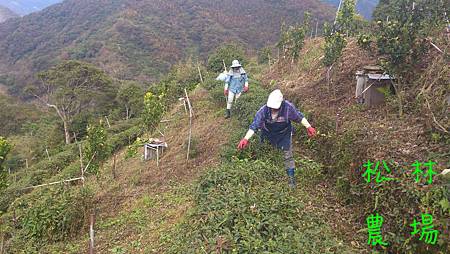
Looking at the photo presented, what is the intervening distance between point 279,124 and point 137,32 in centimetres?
5899

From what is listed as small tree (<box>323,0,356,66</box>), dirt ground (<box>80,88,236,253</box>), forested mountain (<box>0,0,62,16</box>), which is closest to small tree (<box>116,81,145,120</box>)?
dirt ground (<box>80,88,236,253</box>)

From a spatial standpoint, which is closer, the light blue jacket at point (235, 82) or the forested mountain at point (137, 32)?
the light blue jacket at point (235, 82)

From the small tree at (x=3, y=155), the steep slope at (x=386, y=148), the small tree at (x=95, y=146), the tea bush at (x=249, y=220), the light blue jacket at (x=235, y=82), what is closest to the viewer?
the tea bush at (x=249, y=220)

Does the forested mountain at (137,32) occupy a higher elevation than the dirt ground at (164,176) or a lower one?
lower

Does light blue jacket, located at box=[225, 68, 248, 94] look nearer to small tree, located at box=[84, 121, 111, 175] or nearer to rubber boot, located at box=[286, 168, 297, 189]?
small tree, located at box=[84, 121, 111, 175]

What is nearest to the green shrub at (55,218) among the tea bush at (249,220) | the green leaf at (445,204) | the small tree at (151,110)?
the tea bush at (249,220)

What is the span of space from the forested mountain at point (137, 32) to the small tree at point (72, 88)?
18558 millimetres

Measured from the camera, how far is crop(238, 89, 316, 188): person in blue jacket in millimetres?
4957

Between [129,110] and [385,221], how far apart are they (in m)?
25.7

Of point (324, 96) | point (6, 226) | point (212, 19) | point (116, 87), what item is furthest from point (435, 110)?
point (212, 19)

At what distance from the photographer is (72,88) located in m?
28.4

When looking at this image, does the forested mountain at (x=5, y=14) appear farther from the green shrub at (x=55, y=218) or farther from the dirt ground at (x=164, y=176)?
the green shrub at (x=55, y=218)

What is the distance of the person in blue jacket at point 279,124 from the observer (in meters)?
4.96

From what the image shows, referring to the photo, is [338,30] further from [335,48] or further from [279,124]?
[279,124]
